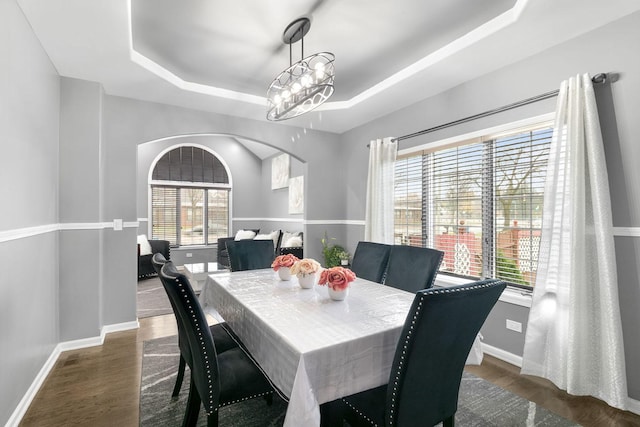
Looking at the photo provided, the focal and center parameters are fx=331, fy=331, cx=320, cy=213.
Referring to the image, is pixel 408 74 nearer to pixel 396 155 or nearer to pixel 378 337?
pixel 396 155

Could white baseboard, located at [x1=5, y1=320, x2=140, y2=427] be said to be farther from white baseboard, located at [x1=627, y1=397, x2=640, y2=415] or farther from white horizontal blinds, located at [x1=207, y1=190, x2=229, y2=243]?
white horizontal blinds, located at [x1=207, y1=190, x2=229, y2=243]

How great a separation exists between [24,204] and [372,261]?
256cm

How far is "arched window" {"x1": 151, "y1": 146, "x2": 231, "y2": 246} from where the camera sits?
24.4ft

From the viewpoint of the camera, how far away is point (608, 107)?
7.54 ft

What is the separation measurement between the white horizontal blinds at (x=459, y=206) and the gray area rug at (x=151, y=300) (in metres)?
3.48

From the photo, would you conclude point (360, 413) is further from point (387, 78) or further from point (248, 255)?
point (387, 78)

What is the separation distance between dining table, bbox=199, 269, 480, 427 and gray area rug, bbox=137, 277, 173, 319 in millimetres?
2562

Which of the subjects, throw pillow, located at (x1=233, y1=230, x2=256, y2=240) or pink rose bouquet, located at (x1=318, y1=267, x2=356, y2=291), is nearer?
pink rose bouquet, located at (x1=318, y1=267, x2=356, y2=291)

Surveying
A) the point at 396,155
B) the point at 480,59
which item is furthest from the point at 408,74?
the point at 396,155

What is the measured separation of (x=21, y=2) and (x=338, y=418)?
2981 millimetres

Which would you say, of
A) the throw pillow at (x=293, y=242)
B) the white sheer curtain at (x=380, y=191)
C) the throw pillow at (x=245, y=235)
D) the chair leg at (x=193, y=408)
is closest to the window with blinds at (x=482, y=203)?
the white sheer curtain at (x=380, y=191)

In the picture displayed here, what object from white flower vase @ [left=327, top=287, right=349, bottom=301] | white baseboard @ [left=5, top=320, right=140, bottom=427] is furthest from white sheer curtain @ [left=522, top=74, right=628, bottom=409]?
white baseboard @ [left=5, top=320, right=140, bottom=427]

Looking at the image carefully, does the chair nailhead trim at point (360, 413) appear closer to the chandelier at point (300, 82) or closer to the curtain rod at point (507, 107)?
the chandelier at point (300, 82)

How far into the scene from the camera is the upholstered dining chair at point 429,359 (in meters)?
1.22
